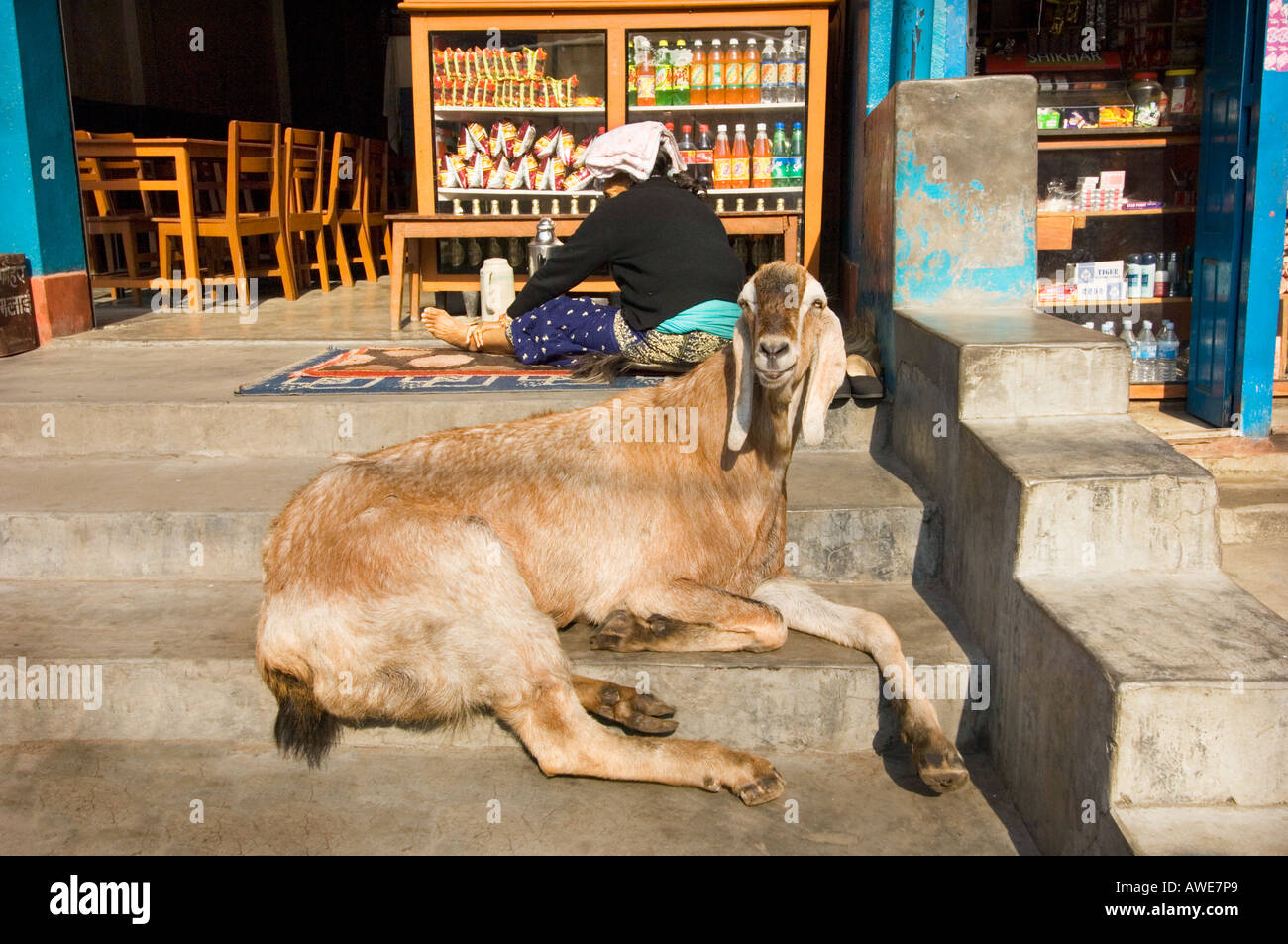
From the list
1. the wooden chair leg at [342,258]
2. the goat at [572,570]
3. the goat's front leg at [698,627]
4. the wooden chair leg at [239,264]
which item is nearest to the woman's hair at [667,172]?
the goat at [572,570]

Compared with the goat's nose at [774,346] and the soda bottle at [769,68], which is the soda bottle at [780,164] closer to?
the soda bottle at [769,68]

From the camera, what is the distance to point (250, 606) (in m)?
4.21

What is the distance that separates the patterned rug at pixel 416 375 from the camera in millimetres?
5668

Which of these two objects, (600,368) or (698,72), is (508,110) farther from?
(600,368)

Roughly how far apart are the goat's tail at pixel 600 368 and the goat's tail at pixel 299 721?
2.68m

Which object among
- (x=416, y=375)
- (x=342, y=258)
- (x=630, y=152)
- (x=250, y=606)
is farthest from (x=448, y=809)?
Result: (x=342, y=258)

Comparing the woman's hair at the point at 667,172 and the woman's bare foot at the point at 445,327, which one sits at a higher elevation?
the woman's hair at the point at 667,172

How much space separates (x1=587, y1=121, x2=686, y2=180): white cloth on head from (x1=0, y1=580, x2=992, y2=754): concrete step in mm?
3167

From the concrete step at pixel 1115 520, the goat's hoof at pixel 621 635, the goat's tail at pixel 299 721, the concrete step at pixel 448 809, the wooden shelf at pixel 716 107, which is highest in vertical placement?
the wooden shelf at pixel 716 107

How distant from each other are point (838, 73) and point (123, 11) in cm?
980

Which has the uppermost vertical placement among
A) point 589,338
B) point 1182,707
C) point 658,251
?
point 658,251

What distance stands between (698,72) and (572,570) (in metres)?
6.39

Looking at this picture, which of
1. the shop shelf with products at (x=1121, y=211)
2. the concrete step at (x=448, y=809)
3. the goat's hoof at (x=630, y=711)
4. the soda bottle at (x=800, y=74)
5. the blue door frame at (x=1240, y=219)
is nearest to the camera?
the concrete step at (x=448, y=809)
